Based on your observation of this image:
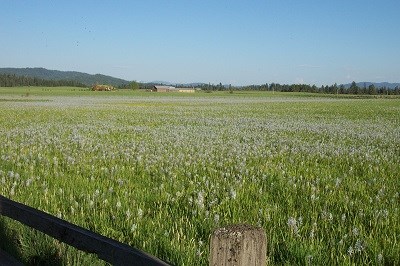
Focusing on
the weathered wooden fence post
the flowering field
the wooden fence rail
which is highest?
the weathered wooden fence post

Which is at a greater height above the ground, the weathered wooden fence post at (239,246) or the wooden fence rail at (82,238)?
the weathered wooden fence post at (239,246)

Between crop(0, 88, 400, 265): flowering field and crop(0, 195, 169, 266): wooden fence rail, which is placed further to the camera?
crop(0, 88, 400, 265): flowering field

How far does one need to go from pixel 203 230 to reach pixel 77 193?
2606mm

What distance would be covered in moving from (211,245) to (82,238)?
3.18 ft

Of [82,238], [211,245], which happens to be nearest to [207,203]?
[82,238]

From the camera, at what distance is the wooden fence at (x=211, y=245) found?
1.79m

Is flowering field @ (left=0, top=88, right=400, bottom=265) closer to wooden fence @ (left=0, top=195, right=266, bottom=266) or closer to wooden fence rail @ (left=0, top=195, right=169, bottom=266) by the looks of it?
wooden fence rail @ (left=0, top=195, right=169, bottom=266)

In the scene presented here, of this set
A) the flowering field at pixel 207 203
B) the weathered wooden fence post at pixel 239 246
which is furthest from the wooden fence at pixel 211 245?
the flowering field at pixel 207 203

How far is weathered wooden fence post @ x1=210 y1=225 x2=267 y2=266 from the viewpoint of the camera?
5.87 ft

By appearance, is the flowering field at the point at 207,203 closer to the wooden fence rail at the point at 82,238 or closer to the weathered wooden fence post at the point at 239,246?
the wooden fence rail at the point at 82,238

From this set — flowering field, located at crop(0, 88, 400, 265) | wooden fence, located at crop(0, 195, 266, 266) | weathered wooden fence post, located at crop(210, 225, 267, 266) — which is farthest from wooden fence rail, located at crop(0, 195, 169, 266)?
flowering field, located at crop(0, 88, 400, 265)

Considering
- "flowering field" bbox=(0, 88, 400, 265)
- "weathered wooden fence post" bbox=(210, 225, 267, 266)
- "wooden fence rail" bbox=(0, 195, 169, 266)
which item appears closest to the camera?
"weathered wooden fence post" bbox=(210, 225, 267, 266)

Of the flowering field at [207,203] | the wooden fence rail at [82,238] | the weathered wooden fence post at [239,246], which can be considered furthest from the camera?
the flowering field at [207,203]

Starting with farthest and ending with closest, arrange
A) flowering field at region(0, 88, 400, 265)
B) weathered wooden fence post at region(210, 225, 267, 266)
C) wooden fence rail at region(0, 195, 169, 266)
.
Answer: flowering field at region(0, 88, 400, 265)
wooden fence rail at region(0, 195, 169, 266)
weathered wooden fence post at region(210, 225, 267, 266)
